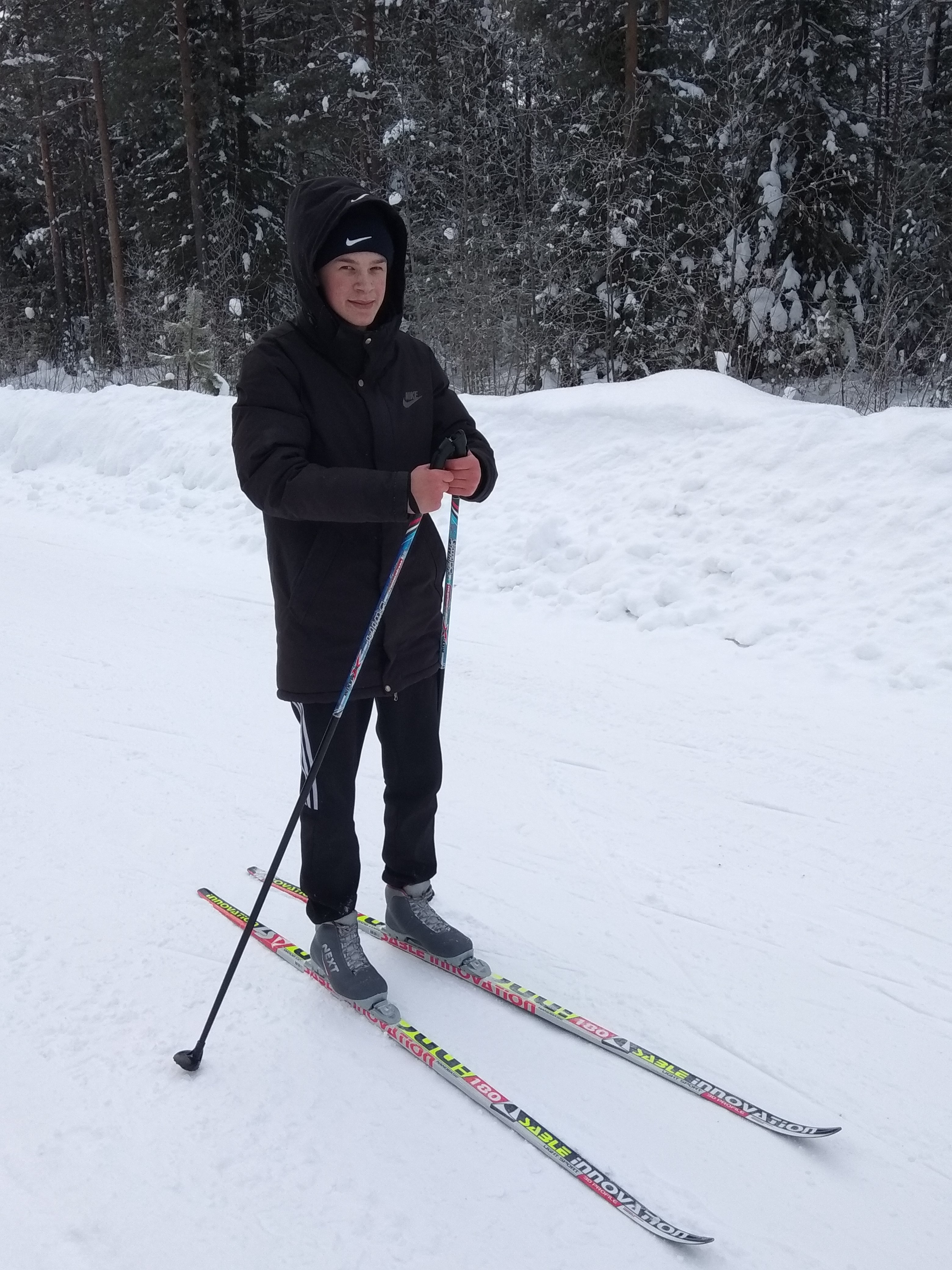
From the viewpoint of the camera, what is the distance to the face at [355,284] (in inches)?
90.3

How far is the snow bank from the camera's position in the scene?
517 centimetres

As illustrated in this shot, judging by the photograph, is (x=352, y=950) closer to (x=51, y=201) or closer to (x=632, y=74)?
(x=632, y=74)

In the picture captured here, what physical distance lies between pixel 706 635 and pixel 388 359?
3.34 meters

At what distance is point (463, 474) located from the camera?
7.99ft

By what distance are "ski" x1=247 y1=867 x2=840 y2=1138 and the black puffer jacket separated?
2.67ft

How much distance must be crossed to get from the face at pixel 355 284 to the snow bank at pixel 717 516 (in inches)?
134

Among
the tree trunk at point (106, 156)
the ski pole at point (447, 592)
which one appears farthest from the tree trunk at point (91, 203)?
the ski pole at point (447, 592)

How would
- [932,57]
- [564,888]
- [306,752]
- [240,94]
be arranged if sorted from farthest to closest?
[932,57] → [240,94] → [564,888] → [306,752]

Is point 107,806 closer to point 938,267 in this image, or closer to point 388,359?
point 388,359

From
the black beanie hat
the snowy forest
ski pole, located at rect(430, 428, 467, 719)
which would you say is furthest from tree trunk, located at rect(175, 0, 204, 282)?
the black beanie hat

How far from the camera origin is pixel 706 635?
5.34 m

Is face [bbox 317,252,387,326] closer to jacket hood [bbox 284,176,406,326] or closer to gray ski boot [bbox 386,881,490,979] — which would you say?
jacket hood [bbox 284,176,406,326]

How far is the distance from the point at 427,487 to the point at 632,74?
14.7 meters

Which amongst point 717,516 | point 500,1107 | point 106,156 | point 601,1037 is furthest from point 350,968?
point 106,156
